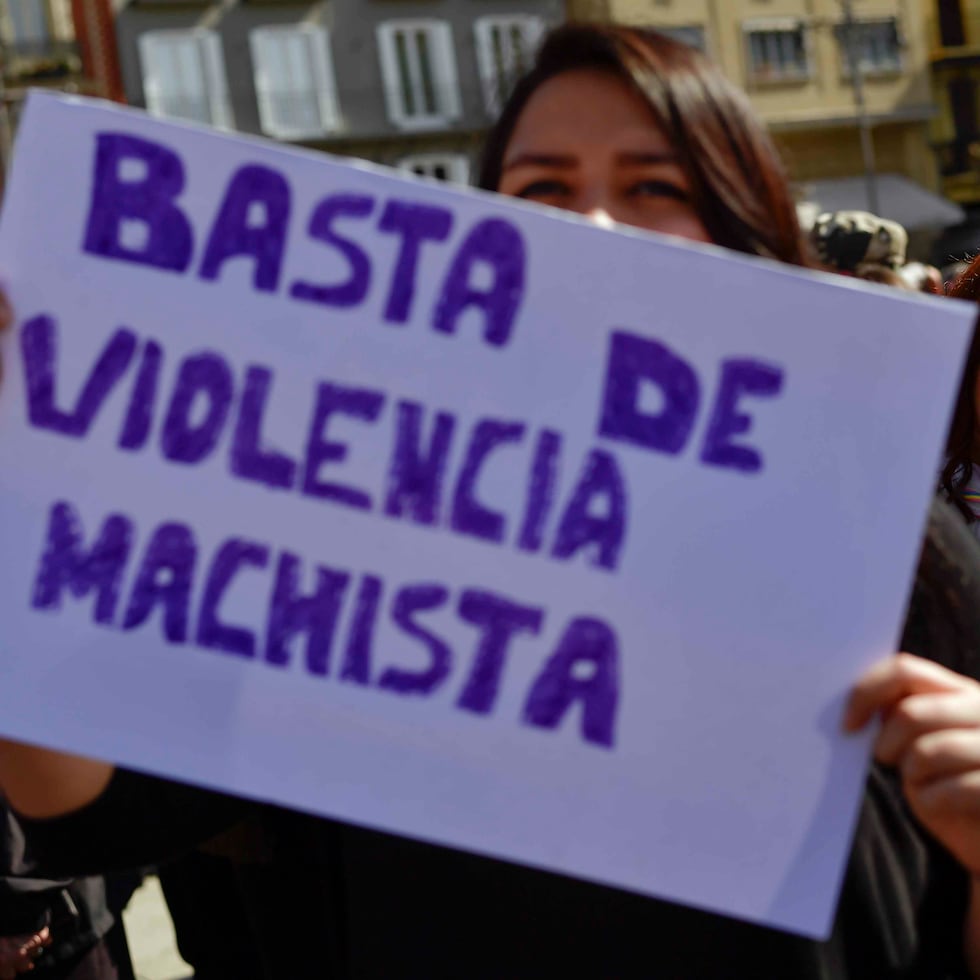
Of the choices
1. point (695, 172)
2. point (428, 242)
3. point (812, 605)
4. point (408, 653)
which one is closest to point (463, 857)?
point (408, 653)

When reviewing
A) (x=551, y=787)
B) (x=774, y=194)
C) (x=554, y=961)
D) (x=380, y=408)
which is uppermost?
(x=774, y=194)

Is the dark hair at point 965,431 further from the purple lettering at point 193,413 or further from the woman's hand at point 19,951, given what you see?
the woman's hand at point 19,951

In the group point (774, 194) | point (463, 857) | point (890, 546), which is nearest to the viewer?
point (890, 546)

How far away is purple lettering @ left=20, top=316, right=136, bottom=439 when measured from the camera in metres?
0.93

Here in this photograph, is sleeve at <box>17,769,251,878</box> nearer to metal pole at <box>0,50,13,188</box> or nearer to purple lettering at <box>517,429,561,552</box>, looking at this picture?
purple lettering at <box>517,429,561,552</box>

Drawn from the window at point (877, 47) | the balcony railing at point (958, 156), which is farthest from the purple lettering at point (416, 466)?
the balcony railing at point (958, 156)

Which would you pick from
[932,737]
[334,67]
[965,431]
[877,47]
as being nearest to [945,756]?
[932,737]

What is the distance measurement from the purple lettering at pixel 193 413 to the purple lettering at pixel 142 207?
8cm

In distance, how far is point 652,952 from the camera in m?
0.97

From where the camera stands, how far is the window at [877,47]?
23.1 m

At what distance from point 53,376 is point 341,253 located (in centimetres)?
23

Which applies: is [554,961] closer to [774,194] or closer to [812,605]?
[812,605]

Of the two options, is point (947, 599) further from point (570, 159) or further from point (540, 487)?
point (570, 159)

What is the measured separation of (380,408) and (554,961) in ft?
1.43
